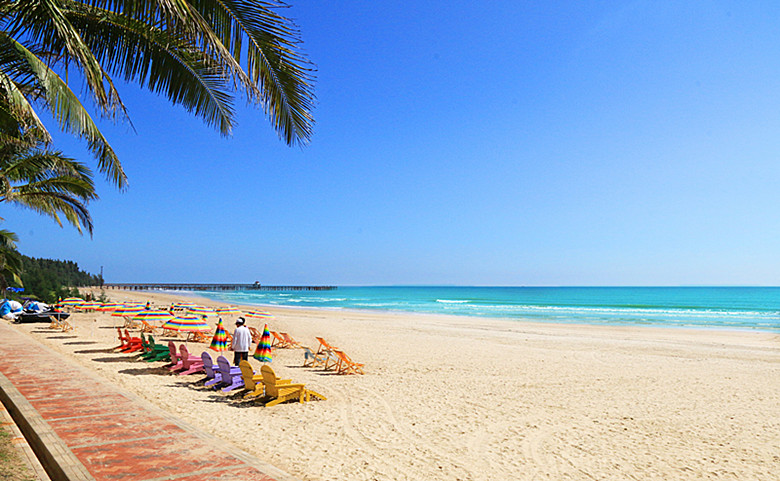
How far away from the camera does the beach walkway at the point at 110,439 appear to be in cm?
425

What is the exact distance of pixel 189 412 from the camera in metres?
7.07

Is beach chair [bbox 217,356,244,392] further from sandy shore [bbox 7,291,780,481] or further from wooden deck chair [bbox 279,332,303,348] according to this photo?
wooden deck chair [bbox 279,332,303,348]

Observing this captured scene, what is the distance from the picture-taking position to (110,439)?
5.01 m

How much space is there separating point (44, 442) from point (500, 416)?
6.13 m

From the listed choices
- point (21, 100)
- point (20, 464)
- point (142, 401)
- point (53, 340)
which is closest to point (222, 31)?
point (21, 100)

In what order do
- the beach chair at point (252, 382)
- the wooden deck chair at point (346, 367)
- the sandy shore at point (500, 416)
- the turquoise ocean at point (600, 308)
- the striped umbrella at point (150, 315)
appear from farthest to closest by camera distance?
the turquoise ocean at point (600, 308), the striped umbrella at point (150, 315), the wooden deck chair at point (346, 367), the beach chair at point (252, 382), the sandy shore at point (500, 416)

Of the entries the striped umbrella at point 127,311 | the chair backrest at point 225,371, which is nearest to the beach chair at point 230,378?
the chair backrest at point 225,371

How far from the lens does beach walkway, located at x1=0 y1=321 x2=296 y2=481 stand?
4.25 metres

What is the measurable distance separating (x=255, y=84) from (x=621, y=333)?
25499mm

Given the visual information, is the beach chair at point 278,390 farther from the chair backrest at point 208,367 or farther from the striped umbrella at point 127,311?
the striped umbrella at point 127,311

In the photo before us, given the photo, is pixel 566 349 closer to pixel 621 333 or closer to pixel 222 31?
pixel 621 333

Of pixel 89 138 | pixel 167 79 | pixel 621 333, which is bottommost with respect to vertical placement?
pixel 621 333

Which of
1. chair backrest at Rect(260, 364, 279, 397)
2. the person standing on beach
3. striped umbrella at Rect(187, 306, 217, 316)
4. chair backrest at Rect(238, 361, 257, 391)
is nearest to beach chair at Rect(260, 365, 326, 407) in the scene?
chair backrest at Rect(260, 364, 279, 397)

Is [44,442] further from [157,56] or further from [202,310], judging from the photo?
[202,310]
